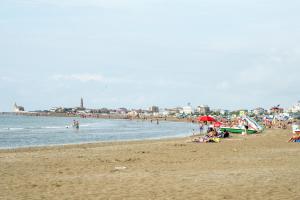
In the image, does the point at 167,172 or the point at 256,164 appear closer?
the point at 167,172

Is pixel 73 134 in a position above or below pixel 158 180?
below

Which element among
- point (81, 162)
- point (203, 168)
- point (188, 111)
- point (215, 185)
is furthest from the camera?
point (188, 111)

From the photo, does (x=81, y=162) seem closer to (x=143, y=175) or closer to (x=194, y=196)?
(x=143, y=175)

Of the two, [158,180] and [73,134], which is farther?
[73,134]

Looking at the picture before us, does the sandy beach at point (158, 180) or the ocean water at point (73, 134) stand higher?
the sandy beach at point (158, 180)

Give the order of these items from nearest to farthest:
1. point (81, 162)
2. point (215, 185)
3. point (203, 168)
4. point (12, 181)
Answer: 1. point (215, 185)
2. point (12, 181)
3. point (203, 168)
4. point (81, 162)

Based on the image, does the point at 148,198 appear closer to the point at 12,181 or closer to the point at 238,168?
the point at 12,181

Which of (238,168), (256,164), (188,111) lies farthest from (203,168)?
(188,111)

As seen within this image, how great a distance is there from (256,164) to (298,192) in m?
5.74

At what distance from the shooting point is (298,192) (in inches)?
381

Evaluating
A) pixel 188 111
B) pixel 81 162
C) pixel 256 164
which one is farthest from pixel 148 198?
pixel 188 111

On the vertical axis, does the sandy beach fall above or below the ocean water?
above

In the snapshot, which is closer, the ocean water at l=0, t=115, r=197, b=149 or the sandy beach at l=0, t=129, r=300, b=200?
the sandy beach at l=0, t=129, r=300, b=200

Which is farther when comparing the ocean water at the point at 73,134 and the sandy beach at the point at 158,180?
the ocean water at the point at 73,134
